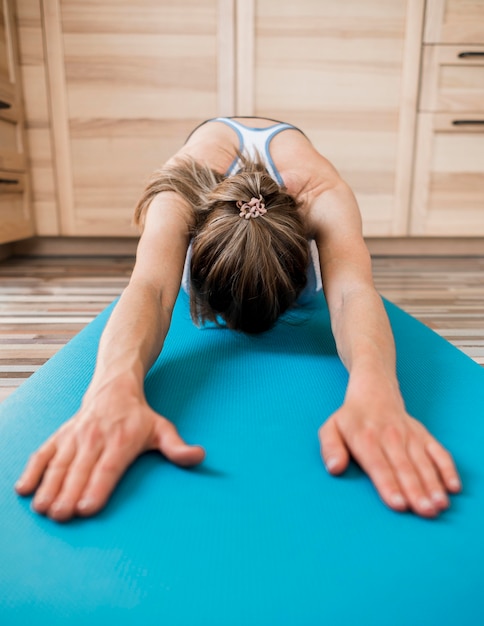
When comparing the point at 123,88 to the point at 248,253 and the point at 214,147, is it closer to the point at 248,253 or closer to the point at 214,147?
the point at 214,147

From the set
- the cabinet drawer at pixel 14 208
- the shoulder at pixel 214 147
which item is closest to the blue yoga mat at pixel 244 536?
the shoulder at pixel 214 147

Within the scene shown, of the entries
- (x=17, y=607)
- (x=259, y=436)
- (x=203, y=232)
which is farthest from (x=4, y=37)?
(x=17, y=607)

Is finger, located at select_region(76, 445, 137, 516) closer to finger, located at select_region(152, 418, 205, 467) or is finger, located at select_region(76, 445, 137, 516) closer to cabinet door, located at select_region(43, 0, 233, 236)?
A: finger, located at select_region(152, 418, 205, 467)

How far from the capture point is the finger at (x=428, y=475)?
555 mm

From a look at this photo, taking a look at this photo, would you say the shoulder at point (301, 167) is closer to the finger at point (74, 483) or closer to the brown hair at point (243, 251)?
the brown hair at point (243, 251)

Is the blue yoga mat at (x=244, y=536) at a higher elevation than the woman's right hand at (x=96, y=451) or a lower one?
lower

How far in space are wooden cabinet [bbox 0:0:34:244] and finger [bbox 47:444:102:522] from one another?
202 centimetres

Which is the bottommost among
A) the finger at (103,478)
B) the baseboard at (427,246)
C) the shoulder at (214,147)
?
the baseboard at (427,246)

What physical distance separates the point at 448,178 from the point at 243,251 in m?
2.15

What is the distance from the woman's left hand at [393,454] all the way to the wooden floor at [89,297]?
2.38ft

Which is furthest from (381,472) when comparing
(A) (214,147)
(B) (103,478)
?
(A) (214,147)

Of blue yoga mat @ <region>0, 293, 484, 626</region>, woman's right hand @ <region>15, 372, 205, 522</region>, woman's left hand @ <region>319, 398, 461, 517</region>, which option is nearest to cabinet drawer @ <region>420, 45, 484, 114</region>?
blue yoga mat @ <region>0, 293, 484, 626</region>

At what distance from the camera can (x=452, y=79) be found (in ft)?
8.41

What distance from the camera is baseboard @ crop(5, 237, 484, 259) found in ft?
9.12
